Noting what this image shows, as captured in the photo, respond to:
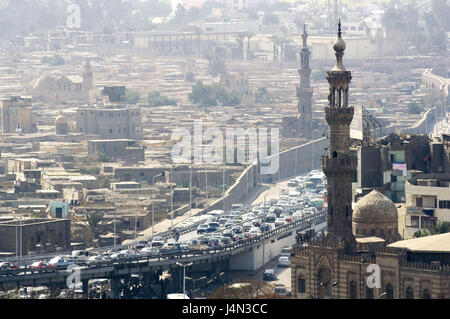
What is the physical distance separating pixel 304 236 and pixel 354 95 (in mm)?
103468

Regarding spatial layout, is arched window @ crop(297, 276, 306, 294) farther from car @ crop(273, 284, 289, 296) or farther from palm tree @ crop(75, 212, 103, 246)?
palm tree @ crop(75, 212, 103, 246)

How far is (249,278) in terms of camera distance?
214 ft

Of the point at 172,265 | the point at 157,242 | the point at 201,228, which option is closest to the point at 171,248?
the point at 157,242

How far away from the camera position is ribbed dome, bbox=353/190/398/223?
6131 cm

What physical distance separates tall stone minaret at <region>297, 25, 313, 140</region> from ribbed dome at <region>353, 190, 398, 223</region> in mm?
63525

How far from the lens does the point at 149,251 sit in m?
68.4

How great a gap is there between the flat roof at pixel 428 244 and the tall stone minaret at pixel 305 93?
67.7 m

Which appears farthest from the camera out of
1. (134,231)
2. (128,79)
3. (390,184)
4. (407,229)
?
(128,79)

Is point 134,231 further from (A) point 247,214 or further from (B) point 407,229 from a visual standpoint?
(B) point 407,229

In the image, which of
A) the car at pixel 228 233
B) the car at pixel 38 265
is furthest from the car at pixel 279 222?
the car at pixel 38 265

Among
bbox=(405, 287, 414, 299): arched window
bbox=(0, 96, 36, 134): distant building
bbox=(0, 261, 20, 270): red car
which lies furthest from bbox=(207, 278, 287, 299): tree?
bbox=(0, 96, 36, 134): distant building

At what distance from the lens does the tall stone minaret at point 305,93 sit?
12594 centimetres
